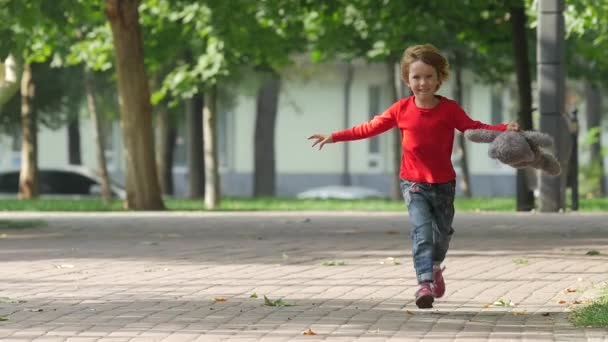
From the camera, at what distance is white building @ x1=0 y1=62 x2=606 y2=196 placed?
65.2m

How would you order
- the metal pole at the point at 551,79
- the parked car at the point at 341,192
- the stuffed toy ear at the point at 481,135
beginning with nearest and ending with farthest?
the stuffed toy ear at the point at 481,135
the metal pole at the point at 551,79
the parked car at the point at 341,192

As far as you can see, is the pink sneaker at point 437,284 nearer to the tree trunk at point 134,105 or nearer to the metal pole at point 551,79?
the metal pole at point 551,79

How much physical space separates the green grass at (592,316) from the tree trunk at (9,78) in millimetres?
10687

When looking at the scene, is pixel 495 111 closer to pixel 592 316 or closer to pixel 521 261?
pixel 521 261

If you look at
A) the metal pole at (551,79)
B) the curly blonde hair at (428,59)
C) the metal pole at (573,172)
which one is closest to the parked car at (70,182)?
the metal pole at (573,172)

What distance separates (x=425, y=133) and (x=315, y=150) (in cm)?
5521

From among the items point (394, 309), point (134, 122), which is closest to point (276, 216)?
point (134, 122)

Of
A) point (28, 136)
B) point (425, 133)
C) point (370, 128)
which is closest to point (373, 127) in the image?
point (370, 128)

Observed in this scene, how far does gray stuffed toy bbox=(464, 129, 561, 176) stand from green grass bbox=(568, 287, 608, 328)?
900 mm

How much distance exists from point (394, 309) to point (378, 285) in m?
1.81

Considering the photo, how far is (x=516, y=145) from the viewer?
1032 cm

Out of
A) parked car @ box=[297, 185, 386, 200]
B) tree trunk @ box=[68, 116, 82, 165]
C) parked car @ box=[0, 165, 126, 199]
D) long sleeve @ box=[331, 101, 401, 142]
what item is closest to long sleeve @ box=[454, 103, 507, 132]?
long sleeve @ box=[331, 101, 401, 142]

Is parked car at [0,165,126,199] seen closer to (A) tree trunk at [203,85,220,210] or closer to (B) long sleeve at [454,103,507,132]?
(A) tree trunk at [203,85,220,210]

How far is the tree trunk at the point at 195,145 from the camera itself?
41906 millimetres
